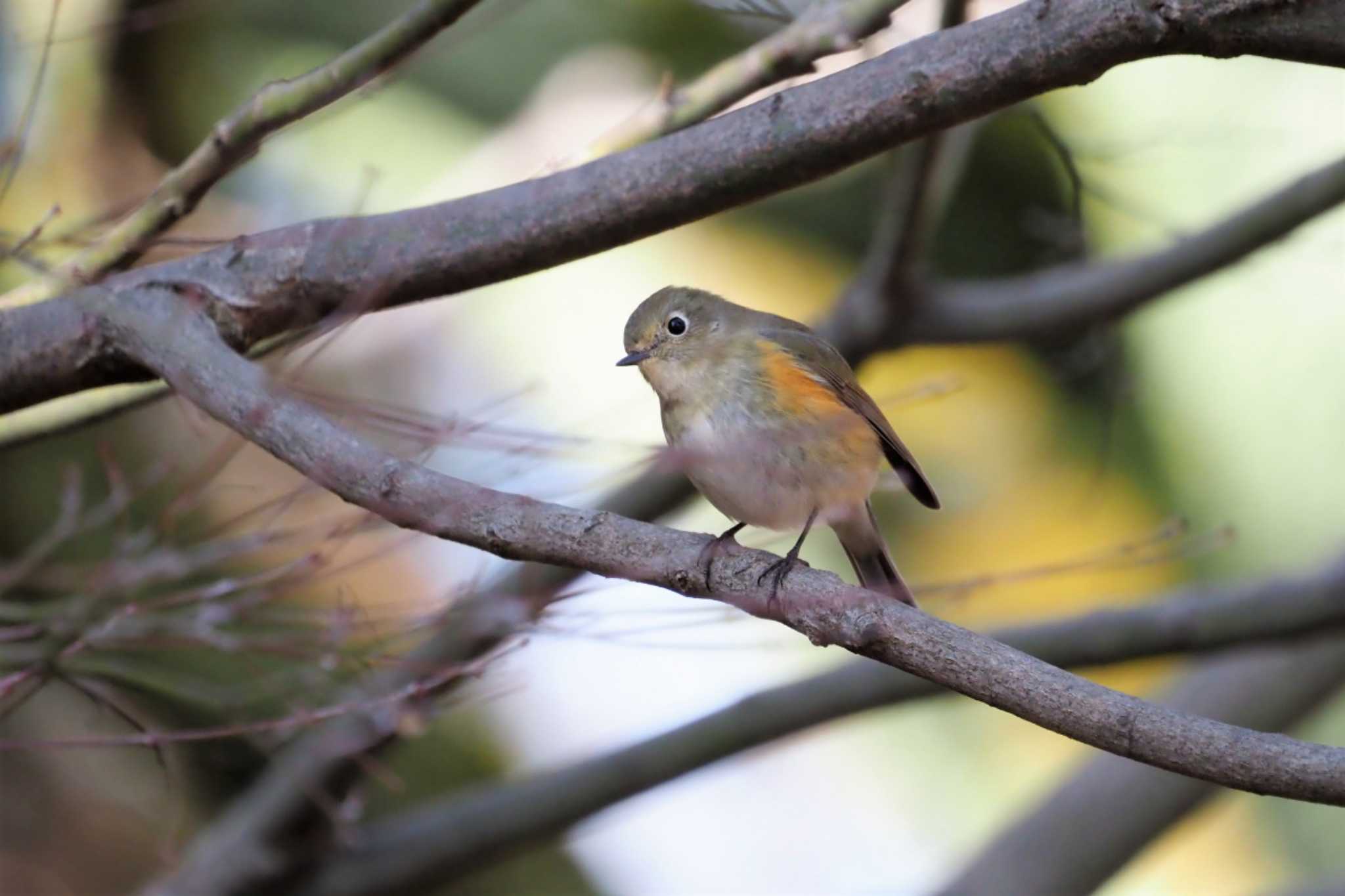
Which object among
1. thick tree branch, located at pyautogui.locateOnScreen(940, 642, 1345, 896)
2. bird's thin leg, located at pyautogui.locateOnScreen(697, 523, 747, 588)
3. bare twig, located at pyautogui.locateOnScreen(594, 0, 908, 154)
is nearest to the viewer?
bird's thin leg, located at pyautogui.locateOnScreen(697, 523, 747, 588)

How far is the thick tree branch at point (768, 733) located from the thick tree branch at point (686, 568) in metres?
1.30

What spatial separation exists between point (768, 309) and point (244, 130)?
10.8 ft

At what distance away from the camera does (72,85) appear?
4.33 m

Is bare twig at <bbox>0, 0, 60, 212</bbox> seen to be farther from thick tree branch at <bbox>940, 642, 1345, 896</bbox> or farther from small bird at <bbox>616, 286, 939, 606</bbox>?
thick tree branch at <bbox>940, 642, 1345, 896</bbox>

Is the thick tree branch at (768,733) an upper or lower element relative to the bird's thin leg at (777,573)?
lower

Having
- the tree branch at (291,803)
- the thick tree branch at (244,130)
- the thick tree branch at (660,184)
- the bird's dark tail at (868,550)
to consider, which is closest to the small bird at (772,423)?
the bird's dark tail at (868,550)

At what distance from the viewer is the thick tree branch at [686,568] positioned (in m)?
1.42

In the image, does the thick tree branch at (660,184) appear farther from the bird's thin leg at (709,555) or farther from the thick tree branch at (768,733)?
the thick tree branch at (768,733)

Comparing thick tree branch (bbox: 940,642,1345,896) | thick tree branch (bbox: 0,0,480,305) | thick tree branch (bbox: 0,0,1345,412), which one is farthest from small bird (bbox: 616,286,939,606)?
thick tree branch (bbox: 940,642,1345,896)

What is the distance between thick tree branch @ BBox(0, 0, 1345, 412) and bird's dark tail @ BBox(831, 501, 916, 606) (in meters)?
1.04

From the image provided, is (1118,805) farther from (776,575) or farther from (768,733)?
(776,575)

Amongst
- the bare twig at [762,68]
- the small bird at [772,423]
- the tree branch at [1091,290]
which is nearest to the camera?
the bare twig at [762,68]

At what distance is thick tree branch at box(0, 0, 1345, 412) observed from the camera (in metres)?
1.75

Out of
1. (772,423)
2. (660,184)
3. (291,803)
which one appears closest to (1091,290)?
(772,423)
